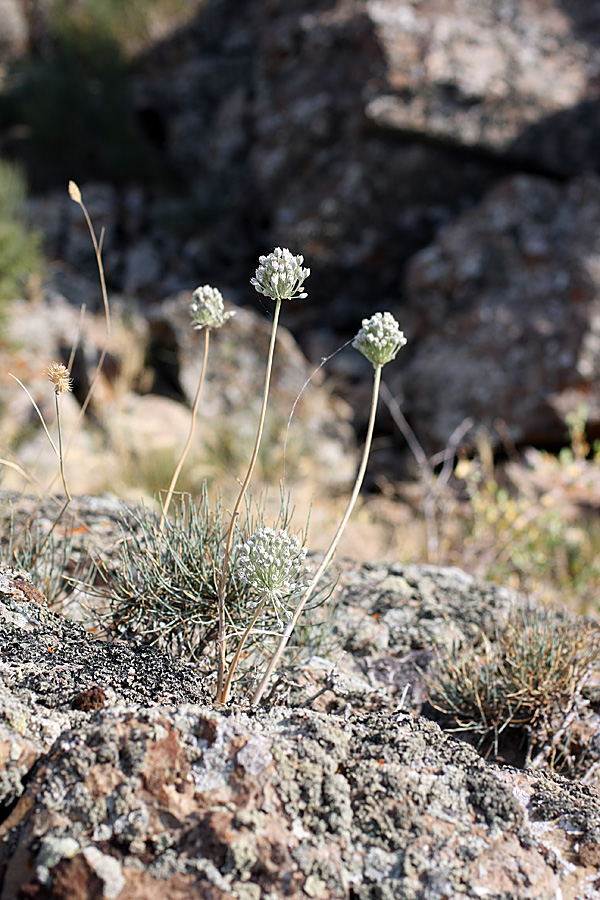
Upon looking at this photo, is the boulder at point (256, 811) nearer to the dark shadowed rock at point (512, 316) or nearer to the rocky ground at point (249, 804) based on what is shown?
the rocky ground at point (249, 804)

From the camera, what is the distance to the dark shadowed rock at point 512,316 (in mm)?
4863

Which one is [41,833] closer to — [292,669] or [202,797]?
[202,797]

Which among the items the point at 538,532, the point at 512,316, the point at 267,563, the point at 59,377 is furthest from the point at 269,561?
the point at 512,316

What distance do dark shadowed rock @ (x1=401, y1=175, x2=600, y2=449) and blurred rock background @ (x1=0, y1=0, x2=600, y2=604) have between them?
0.6 inches

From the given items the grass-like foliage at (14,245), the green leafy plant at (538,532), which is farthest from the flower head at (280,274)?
the grass-like foliage at (14,245)

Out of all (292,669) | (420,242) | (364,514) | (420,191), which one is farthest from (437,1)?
A: (292,669)

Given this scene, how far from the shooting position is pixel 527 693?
65.6 inches

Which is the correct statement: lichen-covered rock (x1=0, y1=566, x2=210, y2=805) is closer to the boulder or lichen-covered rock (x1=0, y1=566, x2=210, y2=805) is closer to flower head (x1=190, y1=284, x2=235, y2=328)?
the boulder

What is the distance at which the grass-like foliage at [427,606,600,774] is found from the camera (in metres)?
1.64

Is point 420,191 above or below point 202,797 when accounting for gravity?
above

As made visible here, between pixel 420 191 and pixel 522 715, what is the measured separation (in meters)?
5.18

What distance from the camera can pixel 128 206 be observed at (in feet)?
23.9

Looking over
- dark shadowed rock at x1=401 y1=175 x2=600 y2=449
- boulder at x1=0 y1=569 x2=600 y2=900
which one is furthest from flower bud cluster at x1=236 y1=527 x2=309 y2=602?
dark shadowed rock at x1=401 y1=175 x2=600 y2=449

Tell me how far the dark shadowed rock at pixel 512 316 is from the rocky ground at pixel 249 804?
384cm
